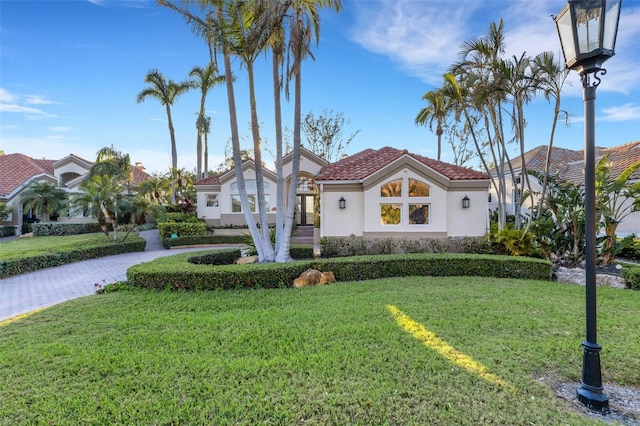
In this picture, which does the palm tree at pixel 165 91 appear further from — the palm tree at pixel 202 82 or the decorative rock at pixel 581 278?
the decorative rock at pixel 581 278

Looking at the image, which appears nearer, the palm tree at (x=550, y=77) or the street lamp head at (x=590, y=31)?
the street lamp head at (x=590, y=31)

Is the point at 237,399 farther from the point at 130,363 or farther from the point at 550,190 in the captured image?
the point at 550,190

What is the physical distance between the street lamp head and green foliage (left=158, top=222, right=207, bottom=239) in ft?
66.7

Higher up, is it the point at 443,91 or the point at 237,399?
the point at 443,91

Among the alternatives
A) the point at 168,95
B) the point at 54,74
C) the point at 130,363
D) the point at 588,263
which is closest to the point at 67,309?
the point at 130,363

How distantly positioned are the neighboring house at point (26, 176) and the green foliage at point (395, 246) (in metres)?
24.5

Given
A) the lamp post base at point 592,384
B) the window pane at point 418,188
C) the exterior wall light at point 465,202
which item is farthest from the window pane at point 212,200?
the lamp post base at point 592,384

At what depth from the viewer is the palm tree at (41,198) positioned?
946 inches

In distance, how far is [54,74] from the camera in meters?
14.0

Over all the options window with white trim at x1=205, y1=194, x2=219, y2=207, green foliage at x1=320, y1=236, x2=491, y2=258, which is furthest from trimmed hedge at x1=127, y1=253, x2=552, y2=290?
window with white trim at x1=205, y1=194, x2=219, y2=207

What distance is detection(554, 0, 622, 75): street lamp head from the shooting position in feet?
11.4

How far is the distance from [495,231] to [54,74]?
2061 centimetres

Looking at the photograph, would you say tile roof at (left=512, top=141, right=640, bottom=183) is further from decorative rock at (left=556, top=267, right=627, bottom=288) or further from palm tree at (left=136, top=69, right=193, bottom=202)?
palm tree at (left=136, top=69, right=193, bottom=202)

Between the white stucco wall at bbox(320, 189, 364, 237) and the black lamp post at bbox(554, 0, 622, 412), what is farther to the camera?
the white stucco wall at bbox(320, 189, 364, 237)
